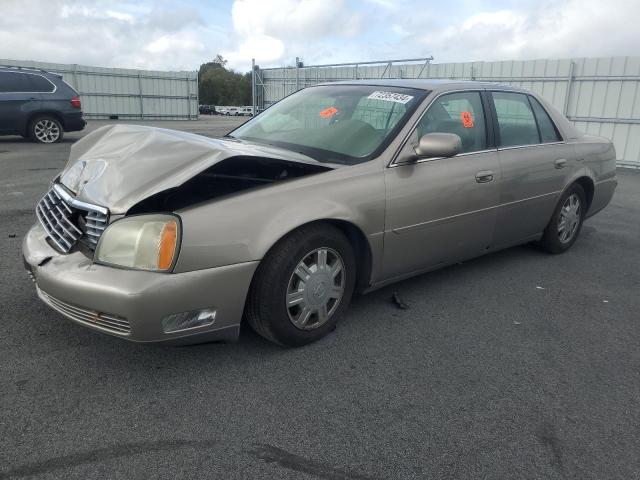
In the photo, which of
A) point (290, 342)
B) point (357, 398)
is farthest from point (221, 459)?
point (290, 342)

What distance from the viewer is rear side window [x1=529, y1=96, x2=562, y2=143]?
4668 mm

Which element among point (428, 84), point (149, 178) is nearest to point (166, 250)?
point (149, 178)


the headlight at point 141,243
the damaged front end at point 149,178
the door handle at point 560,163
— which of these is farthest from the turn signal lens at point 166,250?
the door handle at point 560,163

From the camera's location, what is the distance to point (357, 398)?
8.32ft

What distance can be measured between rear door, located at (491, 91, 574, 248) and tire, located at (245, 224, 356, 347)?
1.66 meters

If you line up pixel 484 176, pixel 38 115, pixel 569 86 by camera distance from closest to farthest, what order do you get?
pixel 484 176
pixel 38 115
pixel 569 86

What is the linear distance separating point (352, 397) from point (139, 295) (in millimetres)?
1106

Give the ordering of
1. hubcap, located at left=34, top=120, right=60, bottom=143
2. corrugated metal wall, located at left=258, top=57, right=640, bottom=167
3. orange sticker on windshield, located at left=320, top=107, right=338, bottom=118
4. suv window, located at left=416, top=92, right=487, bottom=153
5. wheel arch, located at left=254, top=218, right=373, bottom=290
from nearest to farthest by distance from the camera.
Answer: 1. wheel arch, located at left=254, top=218, right=373, bottom=290
2. suv window, located at left=416, top=92, right=487, bottom=153
3. orange sticker on windshield, located at left=320, top=107, right=338, bottom=118
4. corrugated metal wall, located at left=258, top=57, right=640, bottom=167
5. hubcap, located at left=34, top=120, right=60, bottom=143

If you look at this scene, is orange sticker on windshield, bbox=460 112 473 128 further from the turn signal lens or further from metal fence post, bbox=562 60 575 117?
metal fence post, bbox=562 60 575 117

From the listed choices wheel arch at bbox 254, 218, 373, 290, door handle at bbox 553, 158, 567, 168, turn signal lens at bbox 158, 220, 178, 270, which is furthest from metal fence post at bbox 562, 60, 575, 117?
turn signal lens at bbox 158, 220, 178, 270

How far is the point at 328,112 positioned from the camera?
378cm

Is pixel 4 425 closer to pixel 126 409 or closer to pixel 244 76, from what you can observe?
pixel 126 409

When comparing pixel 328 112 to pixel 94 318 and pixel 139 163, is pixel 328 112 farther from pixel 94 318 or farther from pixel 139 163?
pixel 94 318

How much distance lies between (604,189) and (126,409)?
494 centimetres
